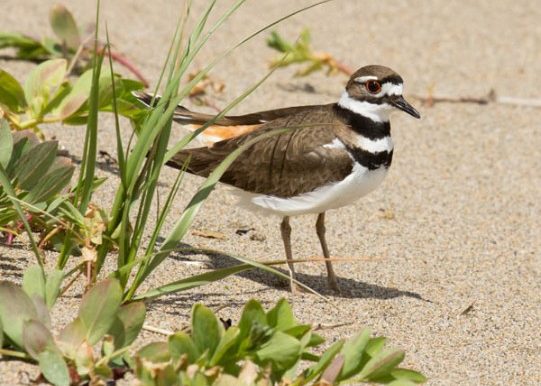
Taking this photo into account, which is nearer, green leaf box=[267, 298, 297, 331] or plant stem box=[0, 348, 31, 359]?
plant stem box=[0, 348, 31, 359]

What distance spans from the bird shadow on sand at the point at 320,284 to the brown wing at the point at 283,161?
1.27 feet

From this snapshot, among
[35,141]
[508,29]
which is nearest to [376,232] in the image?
[35,141]

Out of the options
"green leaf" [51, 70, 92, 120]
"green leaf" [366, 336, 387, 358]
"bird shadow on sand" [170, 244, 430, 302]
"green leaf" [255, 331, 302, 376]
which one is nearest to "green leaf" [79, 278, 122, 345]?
"green leaf" [255, 331, 302, 376]

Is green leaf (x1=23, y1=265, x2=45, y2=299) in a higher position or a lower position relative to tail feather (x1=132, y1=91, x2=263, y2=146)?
lower

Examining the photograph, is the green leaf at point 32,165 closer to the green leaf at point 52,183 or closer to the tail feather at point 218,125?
the green leaf at point 52,183

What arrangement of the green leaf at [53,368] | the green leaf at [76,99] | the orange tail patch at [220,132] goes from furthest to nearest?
1. the orange tail patch at [220,132]
2. the green leaf at [76,99]
3. the green leaf at [53,368]

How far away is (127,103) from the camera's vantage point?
5031 millimetres

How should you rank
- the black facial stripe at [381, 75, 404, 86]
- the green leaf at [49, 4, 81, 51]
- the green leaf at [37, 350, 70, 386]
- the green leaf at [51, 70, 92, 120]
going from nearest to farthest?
1. the green leaf at [37, 350, 70, 386]
2. the green leaf at [51, 70, 92, 120]
3. the black facial stripe at [381, 75, 404, 86]
4. the green leaf at [49, 4, 81, 51]

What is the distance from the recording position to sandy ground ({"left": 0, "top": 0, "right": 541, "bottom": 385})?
454cm

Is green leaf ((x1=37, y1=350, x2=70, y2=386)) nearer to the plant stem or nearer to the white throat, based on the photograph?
the plant stem

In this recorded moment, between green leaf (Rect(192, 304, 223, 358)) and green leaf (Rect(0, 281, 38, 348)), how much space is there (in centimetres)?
51

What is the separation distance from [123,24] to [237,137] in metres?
3.08

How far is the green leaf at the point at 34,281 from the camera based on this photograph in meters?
3.55

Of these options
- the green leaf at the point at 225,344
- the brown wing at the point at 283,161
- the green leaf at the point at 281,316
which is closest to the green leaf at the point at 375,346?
the green leaf at the point at 281,316
